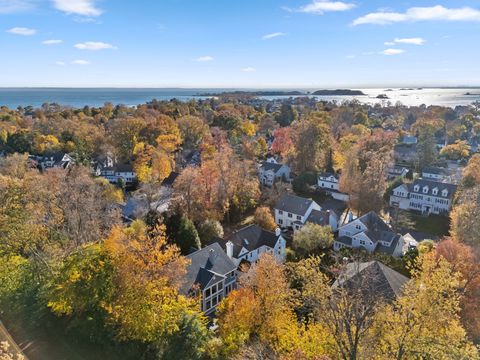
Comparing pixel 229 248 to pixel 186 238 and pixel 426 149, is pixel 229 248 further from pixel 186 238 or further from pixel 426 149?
pixel 426 149

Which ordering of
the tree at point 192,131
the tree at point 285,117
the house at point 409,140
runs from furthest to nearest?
1. the tree at point 285,117
2. the house at point 409,140
3. the tree at point 192,131

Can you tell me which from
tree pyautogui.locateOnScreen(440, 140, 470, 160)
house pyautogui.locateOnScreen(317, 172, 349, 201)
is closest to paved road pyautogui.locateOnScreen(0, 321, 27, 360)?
house pyautogui.locateOnScreen(317, 172, 349, 201)

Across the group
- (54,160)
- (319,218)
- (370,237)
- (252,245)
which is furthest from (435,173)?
(54,160)

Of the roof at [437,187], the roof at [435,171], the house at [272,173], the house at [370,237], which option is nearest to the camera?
the house at [370,237]

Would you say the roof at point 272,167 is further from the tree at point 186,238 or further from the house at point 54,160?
the house at point 54,160

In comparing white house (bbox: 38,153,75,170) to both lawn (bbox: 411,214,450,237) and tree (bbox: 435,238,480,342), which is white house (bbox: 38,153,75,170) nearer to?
lawn (bbox: 411,214,450,237)

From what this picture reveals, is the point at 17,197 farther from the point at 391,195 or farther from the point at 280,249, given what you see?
the point at 391,195

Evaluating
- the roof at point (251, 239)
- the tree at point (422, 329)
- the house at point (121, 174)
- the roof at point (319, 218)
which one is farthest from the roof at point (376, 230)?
the house at point (121, 174)
